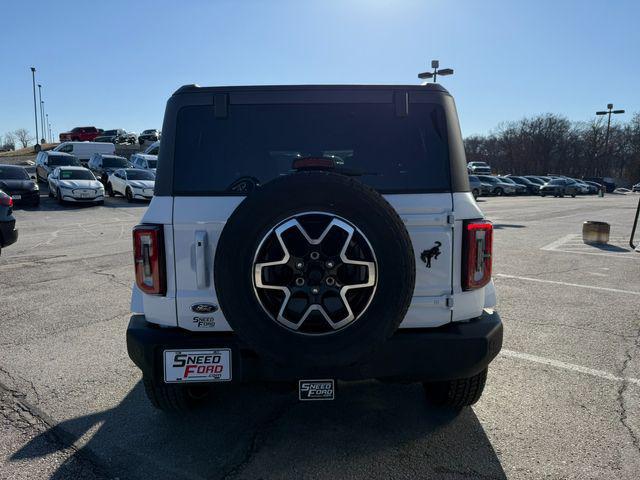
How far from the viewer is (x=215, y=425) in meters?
3.16

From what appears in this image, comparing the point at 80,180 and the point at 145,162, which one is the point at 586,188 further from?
the point at 80,180

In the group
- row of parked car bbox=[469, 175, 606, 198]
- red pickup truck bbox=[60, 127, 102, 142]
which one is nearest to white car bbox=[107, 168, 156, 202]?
row of parked car bbox=[469, 175, 606, 198]

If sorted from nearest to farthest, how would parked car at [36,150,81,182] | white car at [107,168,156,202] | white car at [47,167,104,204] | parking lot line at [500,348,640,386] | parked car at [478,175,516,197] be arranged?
parking lot line at [500,348,640,386]
white car at [47,167,104,204]
white car at [107,168,156,202]
parked car at [36,150,81,182]
parked car at [478,175,516,197]

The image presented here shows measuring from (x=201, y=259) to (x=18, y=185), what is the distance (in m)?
18.3

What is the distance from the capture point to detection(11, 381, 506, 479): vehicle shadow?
2670 mm

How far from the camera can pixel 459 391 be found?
10.3 feet

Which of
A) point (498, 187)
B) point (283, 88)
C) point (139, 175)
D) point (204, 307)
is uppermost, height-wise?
point (283, 88)

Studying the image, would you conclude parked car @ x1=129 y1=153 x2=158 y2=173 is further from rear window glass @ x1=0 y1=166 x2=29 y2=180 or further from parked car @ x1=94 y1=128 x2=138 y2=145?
parked car @ x1=94 y1=128 x2=138 y2=145

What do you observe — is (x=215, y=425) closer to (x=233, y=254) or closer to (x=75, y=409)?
(x=75, y=409)

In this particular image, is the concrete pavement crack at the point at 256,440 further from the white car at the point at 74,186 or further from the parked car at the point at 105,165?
the parked car at the point at 105,165

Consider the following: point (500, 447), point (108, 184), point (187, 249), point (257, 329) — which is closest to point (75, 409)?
point (187, 249)

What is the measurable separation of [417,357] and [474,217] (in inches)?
33.4

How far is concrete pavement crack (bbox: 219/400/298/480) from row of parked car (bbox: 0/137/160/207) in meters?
13.4

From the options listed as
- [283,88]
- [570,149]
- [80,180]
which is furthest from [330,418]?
[570,149]
